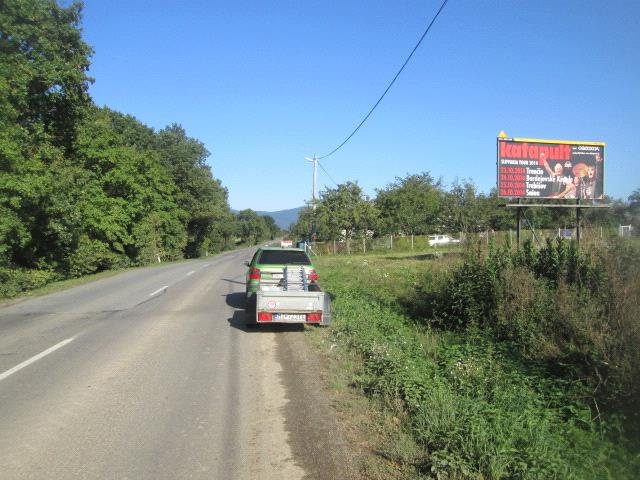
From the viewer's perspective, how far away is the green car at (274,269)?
1214 centimetres

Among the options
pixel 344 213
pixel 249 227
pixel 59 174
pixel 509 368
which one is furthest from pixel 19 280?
pixel 249 227

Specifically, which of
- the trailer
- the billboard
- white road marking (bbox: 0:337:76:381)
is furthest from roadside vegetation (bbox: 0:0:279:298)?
the billboard

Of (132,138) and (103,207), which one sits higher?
(132,138)

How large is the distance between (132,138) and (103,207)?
25.7 m

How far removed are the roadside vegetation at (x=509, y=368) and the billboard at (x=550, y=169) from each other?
1139 cm

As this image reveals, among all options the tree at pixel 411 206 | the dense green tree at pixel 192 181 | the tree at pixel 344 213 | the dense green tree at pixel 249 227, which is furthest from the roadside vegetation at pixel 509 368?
the dense green tree at pixel 249 227

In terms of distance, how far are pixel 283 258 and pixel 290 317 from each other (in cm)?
288

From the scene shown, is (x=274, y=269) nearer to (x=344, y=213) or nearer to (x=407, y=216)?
(x=344, y=213)

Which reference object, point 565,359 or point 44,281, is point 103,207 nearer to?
point 44,281

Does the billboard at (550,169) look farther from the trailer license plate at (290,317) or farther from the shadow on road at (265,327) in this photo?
the trailer license plate at (290,317)

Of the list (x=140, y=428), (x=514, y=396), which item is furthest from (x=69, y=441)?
(x=514, y=396)

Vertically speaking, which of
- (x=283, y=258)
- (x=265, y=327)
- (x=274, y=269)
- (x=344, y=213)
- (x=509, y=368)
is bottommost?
(x=265, y=327)

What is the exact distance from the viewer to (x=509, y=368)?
275 inches

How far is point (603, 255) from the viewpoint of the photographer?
741cm
